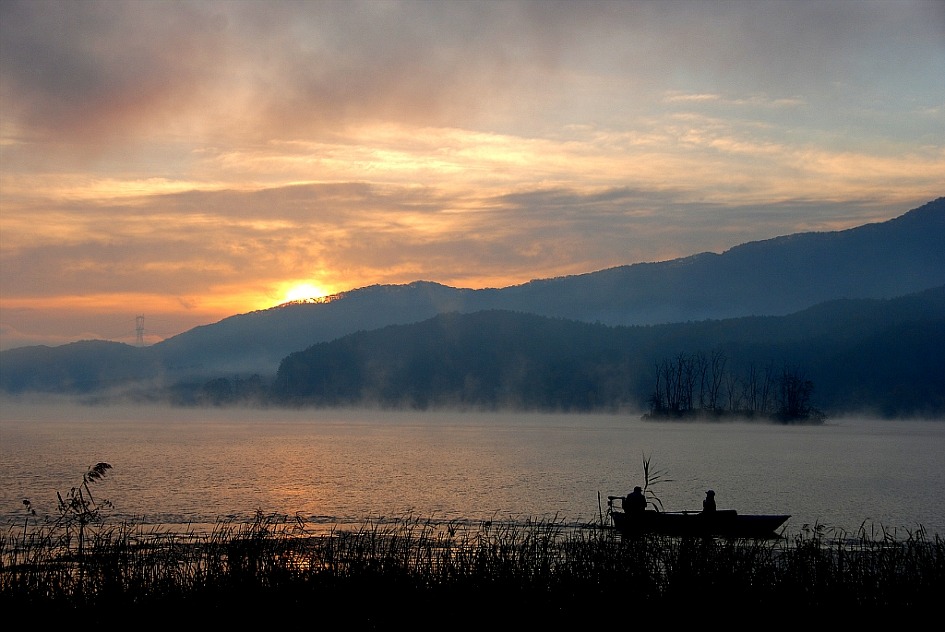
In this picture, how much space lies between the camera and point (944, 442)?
157 m

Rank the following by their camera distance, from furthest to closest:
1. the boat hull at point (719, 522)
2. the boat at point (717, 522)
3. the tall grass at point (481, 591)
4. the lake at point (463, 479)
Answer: the lake at point (463, 479) < the boat hull at point (719, 522) < the boat at point (717, 522) < the tall grass at point (481, 591)

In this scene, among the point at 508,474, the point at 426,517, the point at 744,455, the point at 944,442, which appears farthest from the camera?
the point at 944,442

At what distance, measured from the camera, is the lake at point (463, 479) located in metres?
51.6

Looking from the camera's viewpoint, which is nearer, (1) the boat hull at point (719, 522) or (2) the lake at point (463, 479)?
(1) the boat hull at point (719, 522)

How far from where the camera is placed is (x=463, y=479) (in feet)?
247

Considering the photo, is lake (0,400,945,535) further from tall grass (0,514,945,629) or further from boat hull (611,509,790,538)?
tall grass (0,514,945,629)

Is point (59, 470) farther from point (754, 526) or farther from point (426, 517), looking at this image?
point (754, 526)

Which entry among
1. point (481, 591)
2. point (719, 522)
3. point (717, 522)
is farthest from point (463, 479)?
point (481, 591)

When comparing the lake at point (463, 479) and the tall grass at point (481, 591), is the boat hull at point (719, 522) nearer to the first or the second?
the lake at point (463, 479)

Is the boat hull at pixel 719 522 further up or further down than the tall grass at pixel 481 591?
further down

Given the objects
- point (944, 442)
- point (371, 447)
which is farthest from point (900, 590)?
point (944, 442)

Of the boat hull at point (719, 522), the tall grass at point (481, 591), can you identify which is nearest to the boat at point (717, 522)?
the boat hull at point (719, 522)

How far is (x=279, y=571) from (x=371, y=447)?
10835 centimetres

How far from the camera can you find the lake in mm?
51594
